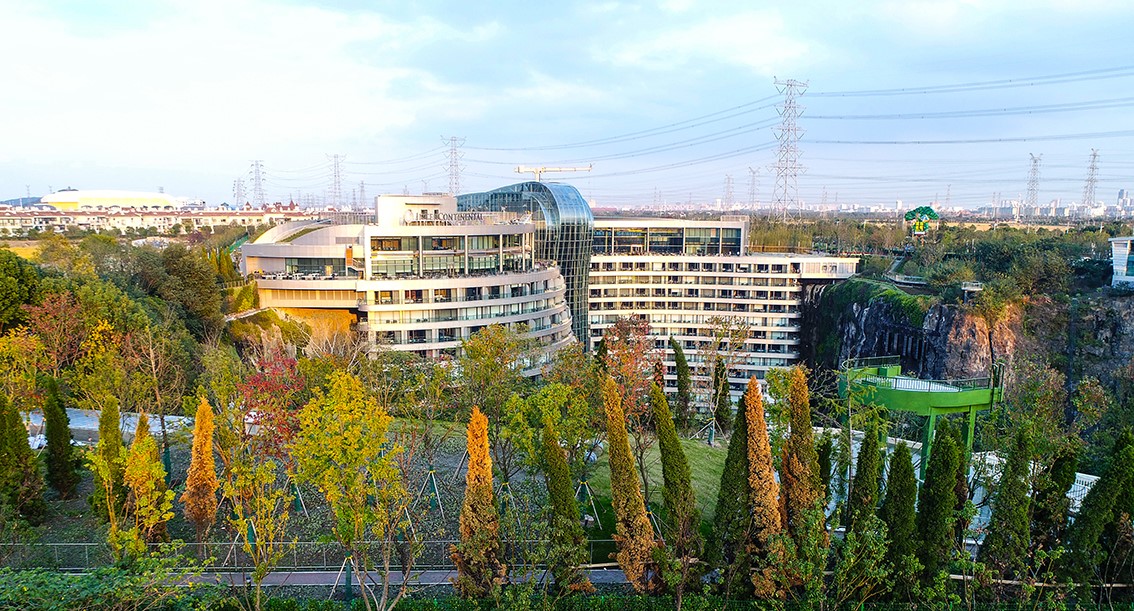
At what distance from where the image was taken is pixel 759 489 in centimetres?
1914

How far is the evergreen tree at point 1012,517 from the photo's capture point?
61.8 ft

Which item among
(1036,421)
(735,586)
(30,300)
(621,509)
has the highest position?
(30,300)

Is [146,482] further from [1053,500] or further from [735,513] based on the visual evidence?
[1053,500]

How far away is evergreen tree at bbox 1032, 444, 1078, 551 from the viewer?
19719 mm

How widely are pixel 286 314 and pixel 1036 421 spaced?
42.6 metres

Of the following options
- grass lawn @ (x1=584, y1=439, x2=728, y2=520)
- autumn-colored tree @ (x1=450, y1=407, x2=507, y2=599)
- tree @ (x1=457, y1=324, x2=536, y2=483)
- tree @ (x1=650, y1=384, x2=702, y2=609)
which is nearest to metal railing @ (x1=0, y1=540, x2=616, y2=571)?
autumn-colored tree @ (x1=450, y1=407, x2=507, y2=599)

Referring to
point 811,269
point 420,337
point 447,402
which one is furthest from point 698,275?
point 447,402

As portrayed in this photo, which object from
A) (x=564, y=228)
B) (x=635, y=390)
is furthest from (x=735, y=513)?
(x=564, y=228)

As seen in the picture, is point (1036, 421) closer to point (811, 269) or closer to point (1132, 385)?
point (1132, 385)

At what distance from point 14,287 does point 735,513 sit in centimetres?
3612

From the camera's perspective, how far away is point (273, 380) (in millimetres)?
24031

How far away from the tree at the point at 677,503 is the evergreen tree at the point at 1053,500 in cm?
967

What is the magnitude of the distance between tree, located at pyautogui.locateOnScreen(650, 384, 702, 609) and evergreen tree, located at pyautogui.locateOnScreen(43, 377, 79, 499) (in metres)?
20.1

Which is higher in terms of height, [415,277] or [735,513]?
[415,277]
